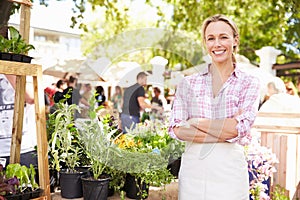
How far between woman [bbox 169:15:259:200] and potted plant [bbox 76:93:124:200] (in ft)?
1.21

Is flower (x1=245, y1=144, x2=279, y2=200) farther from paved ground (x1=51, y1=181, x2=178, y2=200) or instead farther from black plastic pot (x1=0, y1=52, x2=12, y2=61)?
black plastic pot (x1=0, y1=52, x2=12, y2=61)

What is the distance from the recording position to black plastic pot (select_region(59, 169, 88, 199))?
201 centimetres

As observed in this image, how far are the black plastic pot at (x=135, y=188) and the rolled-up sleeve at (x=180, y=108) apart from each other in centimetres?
44

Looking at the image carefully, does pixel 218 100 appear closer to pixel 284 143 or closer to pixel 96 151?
pixel 96 151

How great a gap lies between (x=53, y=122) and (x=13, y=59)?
466mm

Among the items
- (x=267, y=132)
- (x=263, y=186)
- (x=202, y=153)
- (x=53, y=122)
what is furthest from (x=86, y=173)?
(x=267, y=132)

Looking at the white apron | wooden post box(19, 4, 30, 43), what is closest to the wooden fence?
the white apron

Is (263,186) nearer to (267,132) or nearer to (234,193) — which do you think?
(267,132)

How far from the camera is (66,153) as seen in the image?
2.03m

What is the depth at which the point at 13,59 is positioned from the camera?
177cm

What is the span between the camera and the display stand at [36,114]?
5.82 ft

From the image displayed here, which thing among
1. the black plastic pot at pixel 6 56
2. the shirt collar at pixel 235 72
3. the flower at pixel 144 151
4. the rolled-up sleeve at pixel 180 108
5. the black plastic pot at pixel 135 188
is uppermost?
the black plastic pot at pixel 6 56

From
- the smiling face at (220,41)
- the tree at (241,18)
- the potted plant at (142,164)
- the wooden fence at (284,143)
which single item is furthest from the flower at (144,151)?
the tree at (241,18)

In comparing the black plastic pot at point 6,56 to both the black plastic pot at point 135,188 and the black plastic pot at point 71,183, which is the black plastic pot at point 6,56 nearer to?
the black plastic pot at point 71,183
